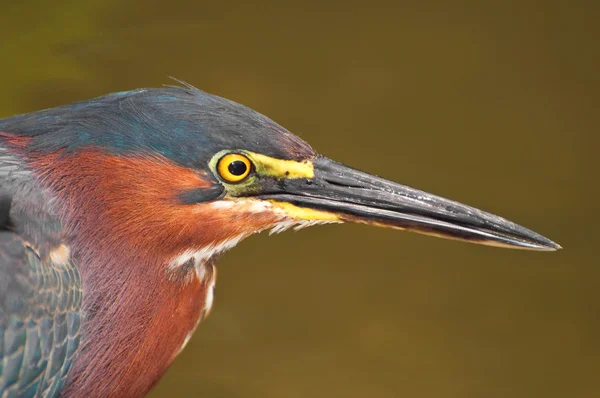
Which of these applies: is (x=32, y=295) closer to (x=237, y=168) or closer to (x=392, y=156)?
(x=237, y=168)

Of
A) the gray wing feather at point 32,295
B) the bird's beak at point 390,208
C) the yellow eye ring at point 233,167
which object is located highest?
the bird's beak at point 390,208

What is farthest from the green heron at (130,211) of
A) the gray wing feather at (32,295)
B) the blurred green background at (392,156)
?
the blurred green background at (392,156)

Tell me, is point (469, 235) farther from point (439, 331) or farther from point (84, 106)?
point (439, 331)

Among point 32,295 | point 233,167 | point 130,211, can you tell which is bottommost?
point 32,295

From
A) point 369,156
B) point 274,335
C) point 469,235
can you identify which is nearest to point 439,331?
point 274,335

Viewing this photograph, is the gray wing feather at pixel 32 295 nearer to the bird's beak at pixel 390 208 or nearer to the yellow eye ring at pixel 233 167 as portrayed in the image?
the yellow eye ring at pixel 233 167

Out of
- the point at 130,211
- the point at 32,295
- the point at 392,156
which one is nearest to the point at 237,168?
the point at 130,211
